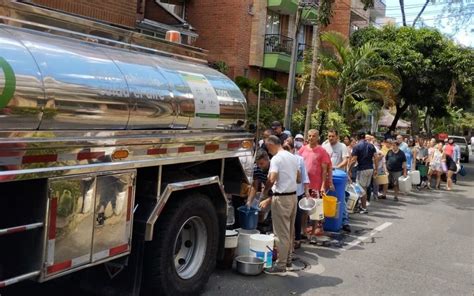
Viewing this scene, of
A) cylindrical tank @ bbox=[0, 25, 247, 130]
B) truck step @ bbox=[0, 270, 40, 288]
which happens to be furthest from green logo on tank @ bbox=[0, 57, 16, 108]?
truck step @ bbox=[0, 270, 40, 288]

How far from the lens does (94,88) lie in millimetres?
3961

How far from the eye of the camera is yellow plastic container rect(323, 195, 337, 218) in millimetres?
8500

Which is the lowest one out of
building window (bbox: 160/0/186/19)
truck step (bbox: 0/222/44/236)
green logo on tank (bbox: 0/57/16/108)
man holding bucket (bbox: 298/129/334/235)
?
truck step (bbox: 0/222/44/236)

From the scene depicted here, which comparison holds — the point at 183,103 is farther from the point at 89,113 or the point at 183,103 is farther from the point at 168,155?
the point at 89,113

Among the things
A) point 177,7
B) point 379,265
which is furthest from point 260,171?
point 177,7

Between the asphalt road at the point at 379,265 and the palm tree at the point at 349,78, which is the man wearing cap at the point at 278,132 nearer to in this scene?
the asphalt road at the point at 379,265

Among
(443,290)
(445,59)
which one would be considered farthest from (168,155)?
(445,59)

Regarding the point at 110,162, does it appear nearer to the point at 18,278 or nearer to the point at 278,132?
the point at 18,278

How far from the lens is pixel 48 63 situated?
3.65 m

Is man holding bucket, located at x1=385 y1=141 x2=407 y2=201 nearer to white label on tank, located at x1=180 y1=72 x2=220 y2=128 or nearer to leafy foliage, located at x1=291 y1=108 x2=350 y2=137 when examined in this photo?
leafy foliage, located at x1=291 y1=108 x2=350 y2=137

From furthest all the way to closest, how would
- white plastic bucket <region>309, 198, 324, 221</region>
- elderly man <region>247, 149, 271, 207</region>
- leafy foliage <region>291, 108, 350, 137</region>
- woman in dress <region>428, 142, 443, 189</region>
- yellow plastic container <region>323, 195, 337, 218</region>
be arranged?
1. woman in dress <region>428, 142, 443, 189</region>
2. leafy foliage <region>291, 108, 350, 137</region>
3. yellow plastic container <region>323, 195, 337, 218</region>
4. white plastic bucket <region>309, 198, 324, 221</region>
5. elderly man <region>247, 149, 271, 207</region>

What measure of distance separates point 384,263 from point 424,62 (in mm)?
17330

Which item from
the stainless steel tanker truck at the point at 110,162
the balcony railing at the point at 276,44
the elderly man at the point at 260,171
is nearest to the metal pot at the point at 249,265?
the stainless steel tanker truck at the point at 110,162

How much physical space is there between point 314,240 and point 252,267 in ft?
7.47
